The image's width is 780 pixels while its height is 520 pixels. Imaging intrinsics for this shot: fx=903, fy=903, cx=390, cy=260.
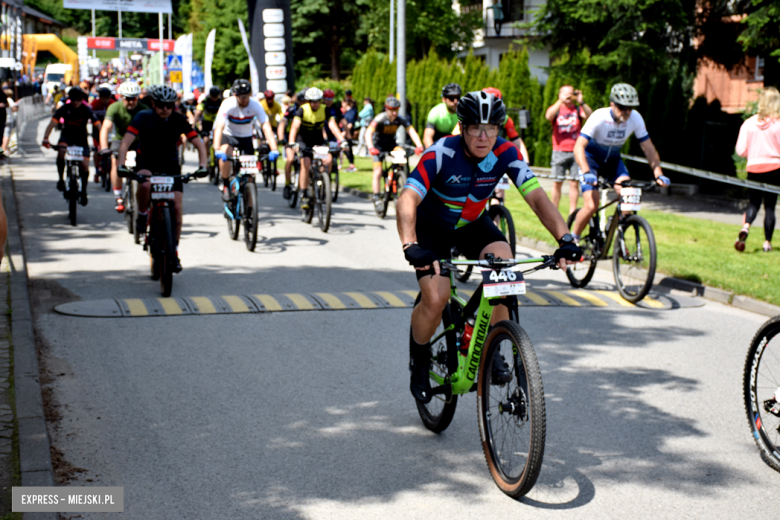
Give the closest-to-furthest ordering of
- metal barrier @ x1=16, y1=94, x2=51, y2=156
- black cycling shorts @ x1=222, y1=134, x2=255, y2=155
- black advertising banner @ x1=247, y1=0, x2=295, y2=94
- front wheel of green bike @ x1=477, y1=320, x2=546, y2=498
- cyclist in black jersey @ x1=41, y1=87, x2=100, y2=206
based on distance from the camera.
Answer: front wheel of green bike @ x1=477, y1=320, x2=546, y2=498
black cycling shorts @ x1=222, y1=134, x2=255, y2=155
cyclist in black jersey @ x1=41, y1=87, x2=100, y2=206
black advertising banner @ x1=247, y1=0, x2=295, y2=94
metal barrier @ x1=16, y1=94, x2=51, y2=156

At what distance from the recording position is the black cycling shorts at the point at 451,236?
5059 mm

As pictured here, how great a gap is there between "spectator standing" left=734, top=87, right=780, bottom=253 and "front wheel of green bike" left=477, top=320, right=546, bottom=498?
7.80 metres

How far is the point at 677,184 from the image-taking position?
63.1 ft

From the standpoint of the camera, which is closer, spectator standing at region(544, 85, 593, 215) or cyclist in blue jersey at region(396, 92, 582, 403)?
cyclist in blue jersey at region(396, 92, 582, 403)

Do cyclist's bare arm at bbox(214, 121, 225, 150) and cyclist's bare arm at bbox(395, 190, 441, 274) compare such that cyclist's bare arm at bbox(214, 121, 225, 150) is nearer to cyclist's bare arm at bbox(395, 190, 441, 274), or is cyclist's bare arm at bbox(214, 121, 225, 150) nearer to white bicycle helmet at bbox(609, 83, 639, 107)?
white bicycle helmet at bbox(609, 83, 639, 107)

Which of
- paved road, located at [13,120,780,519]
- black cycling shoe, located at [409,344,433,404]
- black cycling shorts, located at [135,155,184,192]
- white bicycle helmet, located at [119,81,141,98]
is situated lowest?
paved road, located at [13,120,780,519]

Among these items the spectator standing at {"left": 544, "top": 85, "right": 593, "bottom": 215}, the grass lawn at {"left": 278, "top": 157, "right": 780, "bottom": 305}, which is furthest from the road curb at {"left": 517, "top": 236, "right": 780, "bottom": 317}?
the spectator standing at {"left": 544, "top": 85, "right": 593, "bottom": 215}

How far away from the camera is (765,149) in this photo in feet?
36.3

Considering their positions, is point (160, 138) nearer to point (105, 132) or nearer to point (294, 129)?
point (105, 132)

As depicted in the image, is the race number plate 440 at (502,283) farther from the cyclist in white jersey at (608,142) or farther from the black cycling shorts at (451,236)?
the cyclist in white jersey at (608,142)

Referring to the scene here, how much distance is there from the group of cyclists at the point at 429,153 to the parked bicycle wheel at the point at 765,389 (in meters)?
1.14

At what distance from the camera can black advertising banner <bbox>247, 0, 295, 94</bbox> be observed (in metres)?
28.1

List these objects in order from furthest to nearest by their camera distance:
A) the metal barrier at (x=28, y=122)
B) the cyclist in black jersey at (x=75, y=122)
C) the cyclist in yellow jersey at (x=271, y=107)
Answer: the metal barrier at (x=28, y=122), the cyclist in yellow jersey at (x=271, y=107), the cyclist in black jersey at (x=75, y=122)

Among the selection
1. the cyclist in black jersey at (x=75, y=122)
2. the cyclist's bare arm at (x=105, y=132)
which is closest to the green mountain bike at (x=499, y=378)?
the cyclist's bare arm at (x=105, y=132)
